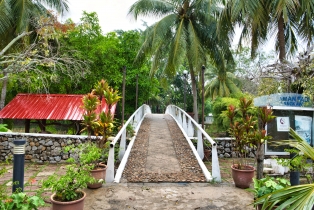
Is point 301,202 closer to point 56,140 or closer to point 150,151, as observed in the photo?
point 150,151

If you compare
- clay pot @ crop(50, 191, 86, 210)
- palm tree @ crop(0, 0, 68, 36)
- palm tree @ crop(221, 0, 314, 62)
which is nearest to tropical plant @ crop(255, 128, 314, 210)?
clay pot @ crop(50, 191, 86, 210)

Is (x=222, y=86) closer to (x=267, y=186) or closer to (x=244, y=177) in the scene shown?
(x=244, y=177)

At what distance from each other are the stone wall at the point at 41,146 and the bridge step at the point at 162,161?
2.50 meters

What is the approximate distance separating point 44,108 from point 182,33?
827 centimetres

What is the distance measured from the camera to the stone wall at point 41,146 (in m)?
8.74

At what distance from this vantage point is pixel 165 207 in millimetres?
4309

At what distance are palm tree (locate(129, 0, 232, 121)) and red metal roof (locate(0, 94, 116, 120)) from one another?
4794 millimetres

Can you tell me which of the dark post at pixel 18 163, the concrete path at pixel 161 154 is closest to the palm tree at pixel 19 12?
the concrete path at pixel 161 154

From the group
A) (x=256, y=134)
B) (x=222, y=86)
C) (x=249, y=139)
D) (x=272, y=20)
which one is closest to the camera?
(x=256, y=134)

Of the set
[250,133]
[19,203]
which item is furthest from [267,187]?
[19,203]

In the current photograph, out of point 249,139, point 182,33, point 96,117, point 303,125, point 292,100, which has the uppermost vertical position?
point 182,33

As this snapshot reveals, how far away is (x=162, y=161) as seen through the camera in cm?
745

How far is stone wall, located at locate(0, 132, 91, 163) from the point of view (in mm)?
8742

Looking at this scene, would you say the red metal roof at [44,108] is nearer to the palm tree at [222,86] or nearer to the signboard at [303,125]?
the signboard at [303,125]
